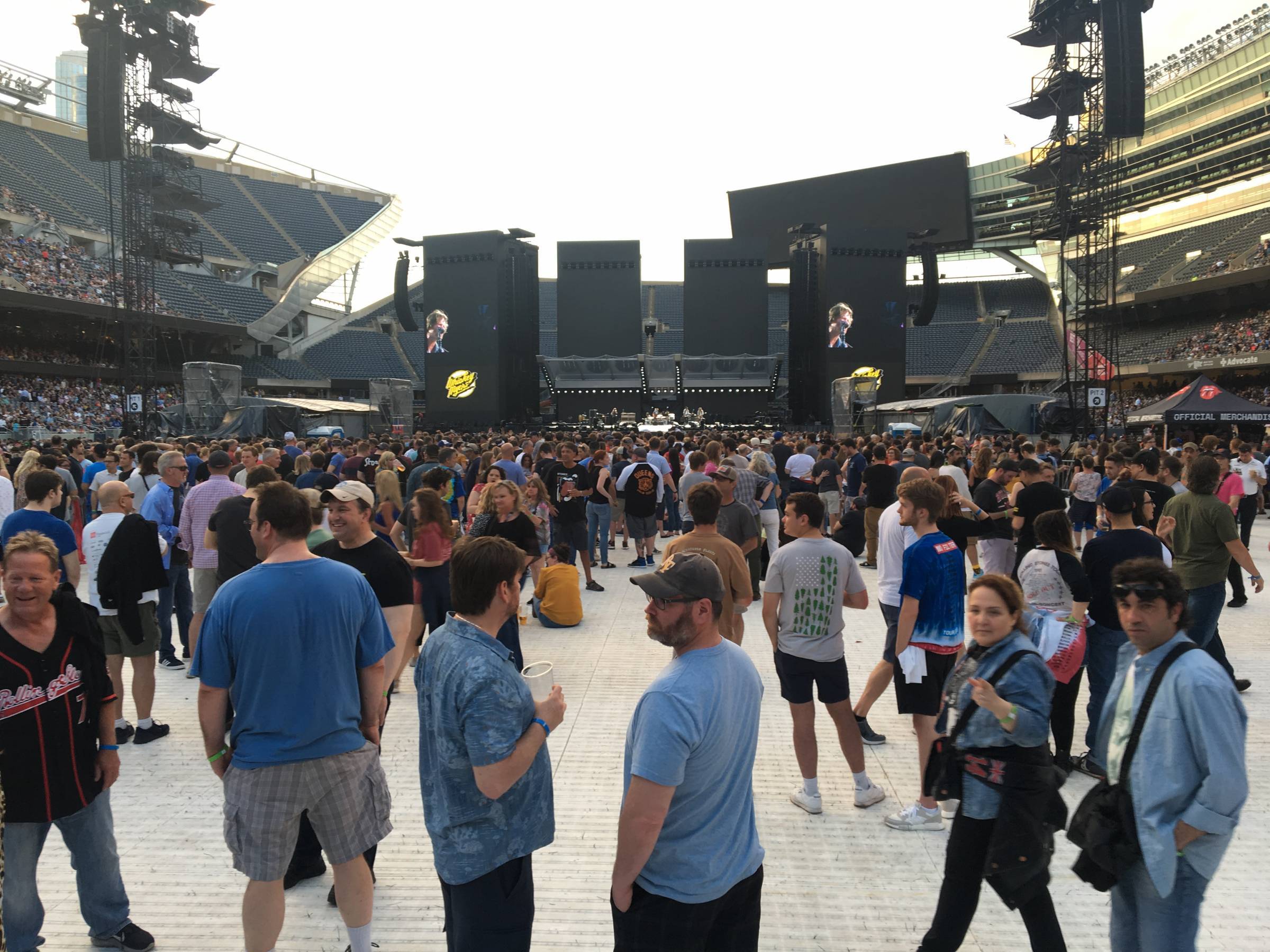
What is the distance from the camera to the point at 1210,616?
4.98 m

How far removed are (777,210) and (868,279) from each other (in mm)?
17437

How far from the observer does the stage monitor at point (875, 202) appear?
44.3m

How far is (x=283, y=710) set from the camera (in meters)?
2.50

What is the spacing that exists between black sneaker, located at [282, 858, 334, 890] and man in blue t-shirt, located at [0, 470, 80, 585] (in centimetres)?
244

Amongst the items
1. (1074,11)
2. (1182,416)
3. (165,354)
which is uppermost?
(1074,11)

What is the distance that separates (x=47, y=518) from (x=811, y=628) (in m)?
4.41

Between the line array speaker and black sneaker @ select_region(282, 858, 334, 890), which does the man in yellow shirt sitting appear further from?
the line array speaker

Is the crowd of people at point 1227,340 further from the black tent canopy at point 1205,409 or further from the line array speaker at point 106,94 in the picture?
the line array speaker at point 106,94

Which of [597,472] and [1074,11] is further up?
[1074,11]

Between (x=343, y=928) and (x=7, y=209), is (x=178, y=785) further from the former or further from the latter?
(x=7, y=209)

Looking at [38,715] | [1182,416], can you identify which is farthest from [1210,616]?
[1182,416]

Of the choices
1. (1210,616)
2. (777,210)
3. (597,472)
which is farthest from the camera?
(777,210)

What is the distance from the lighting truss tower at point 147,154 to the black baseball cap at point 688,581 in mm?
25495

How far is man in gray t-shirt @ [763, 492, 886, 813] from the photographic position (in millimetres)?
3920
